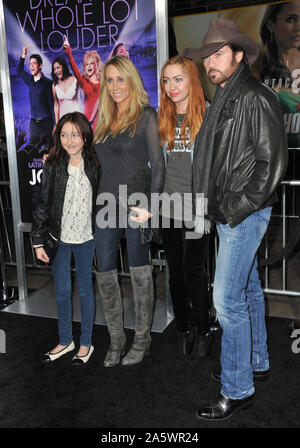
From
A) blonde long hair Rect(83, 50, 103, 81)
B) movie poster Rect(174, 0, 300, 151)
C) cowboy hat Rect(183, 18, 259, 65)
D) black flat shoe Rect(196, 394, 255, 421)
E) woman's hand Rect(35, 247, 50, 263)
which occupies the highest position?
movie poster Rect(174, 0, 300, 151)

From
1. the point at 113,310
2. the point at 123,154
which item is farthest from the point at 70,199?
the point at 113,310

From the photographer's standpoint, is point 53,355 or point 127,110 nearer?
point 127,110

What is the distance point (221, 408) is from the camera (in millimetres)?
2465

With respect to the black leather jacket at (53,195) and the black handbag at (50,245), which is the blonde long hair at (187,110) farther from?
the black handbag at (50,245)

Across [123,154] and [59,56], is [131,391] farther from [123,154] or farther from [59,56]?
[59,56]

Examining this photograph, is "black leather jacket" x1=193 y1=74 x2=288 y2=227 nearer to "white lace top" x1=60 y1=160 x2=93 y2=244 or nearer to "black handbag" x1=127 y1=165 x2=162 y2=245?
"black handbag" x1=127 y1=165 x2=162 y2=245

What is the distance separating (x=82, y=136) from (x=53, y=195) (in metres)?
0.40

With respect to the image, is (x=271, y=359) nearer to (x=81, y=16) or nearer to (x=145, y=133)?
(x=145, y=133)

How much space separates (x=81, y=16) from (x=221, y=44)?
1.61 metres

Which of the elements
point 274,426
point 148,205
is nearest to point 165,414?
point 274,426

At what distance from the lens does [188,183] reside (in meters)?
2.71

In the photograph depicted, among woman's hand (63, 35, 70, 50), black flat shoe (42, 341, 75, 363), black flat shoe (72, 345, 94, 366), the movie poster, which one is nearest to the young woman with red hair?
black flat shoe (72, 345, 94, 366)

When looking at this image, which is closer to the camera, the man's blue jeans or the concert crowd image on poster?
the man's blue jeans

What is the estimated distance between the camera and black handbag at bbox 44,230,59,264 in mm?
2986
